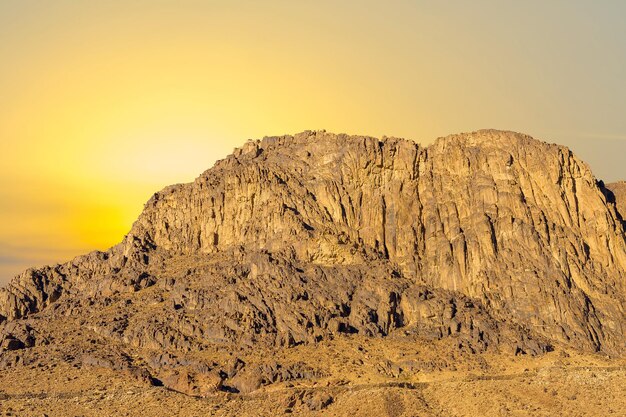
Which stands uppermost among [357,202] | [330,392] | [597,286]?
[357,202]

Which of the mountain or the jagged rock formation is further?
the jagged rock formation

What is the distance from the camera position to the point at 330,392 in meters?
95.2

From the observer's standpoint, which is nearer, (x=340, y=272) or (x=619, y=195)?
(x=340, y=272)

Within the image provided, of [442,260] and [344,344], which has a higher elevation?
[442,260]

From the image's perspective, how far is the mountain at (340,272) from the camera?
350ft

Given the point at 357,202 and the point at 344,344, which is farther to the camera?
the point at 357,202

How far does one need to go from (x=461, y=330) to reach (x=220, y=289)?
111 ft

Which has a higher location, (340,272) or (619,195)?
(619,195)

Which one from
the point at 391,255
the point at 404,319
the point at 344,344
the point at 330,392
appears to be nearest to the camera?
the point at 330,392

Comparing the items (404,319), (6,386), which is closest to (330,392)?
(404,319)

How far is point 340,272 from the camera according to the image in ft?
392

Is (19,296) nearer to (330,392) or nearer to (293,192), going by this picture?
(293,192)

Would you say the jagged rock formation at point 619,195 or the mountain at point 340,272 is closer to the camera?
the mountain at point 340,272

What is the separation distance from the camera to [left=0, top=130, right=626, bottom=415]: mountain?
107 metres
